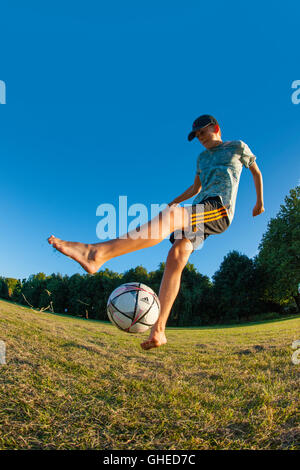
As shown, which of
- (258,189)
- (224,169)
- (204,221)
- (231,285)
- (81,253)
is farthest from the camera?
(231,285)

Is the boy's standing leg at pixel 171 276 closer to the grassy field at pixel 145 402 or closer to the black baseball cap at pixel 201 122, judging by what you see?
the grassy field at pixel 145 402

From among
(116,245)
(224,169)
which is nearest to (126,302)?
(116,245)

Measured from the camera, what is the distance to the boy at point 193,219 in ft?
7.82

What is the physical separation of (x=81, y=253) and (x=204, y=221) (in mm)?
1398

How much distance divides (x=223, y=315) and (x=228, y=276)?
5.31 meters

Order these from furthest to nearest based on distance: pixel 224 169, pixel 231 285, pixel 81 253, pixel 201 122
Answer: pixel 231 285, pixel 201 122, pixel 224 169, pixel 81 253

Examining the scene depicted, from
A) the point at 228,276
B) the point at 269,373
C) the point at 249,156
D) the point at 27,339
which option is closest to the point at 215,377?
the point at 269,373

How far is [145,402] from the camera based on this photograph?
2.62 m

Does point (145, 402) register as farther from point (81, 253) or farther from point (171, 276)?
point (81, 253)

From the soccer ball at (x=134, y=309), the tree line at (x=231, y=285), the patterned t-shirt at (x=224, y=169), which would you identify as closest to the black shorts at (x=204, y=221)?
the patterned t-shirt at (x=224, y=169)

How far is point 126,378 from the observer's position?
3365 mm

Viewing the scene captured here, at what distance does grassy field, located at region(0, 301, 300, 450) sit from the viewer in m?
2.00
